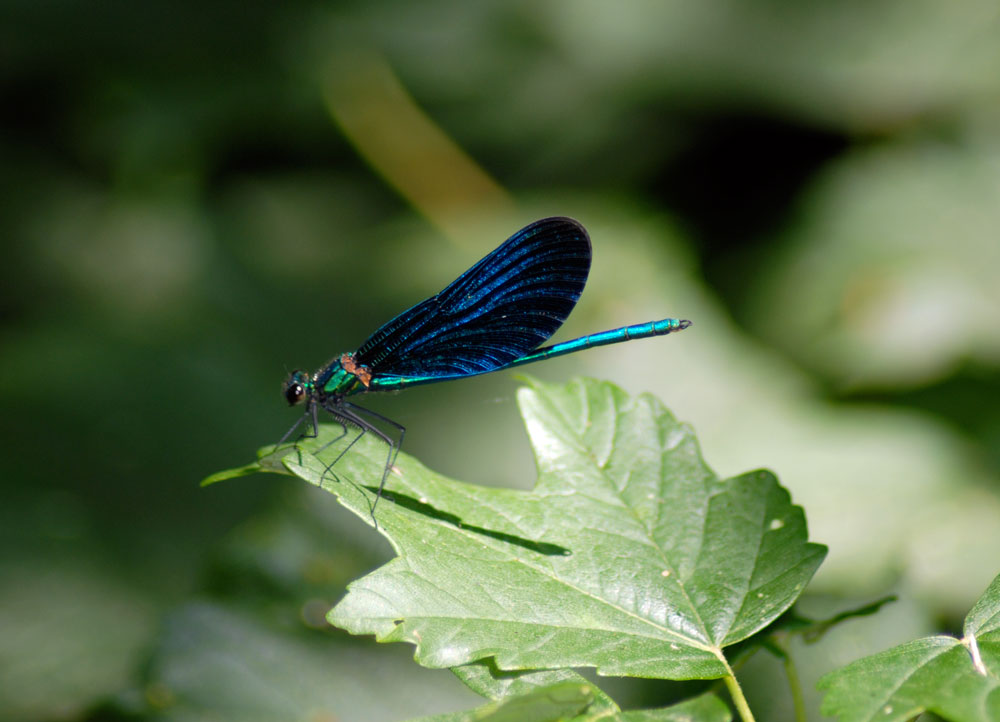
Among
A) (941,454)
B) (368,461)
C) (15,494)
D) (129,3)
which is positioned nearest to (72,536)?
(15,494)

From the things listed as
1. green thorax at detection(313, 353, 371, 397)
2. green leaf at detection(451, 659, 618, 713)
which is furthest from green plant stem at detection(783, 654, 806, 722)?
green thorax at detection(313, 353, 371, 397)

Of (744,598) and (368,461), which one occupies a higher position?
(368,461)

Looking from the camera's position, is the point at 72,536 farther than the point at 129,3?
No

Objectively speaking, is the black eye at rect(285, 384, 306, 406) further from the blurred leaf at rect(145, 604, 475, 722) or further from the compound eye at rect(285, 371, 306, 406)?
the blurred leaf at rect(145, 604, 475, 722)

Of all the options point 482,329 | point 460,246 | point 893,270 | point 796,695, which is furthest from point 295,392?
point 893,270

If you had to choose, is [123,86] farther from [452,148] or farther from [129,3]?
[452,148]

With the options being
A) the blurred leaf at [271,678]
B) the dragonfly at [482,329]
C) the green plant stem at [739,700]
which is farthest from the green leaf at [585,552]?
the blurred leaf at [271,678]

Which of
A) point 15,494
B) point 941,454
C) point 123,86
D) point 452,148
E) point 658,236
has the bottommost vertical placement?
point 941,454
